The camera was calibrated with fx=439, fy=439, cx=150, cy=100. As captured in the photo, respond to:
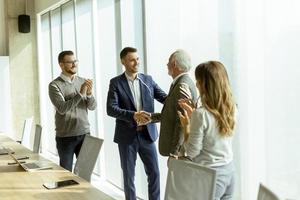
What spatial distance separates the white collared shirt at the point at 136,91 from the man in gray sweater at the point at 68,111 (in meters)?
0.49

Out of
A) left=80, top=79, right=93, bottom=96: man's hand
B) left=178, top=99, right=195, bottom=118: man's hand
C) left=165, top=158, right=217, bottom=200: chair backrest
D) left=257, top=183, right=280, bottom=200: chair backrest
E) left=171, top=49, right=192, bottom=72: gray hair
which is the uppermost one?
left=171, top=49, right=192, bottom=72: gray hair

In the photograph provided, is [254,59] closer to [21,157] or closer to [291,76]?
[291,76]

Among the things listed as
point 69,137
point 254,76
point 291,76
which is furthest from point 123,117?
point 291,76

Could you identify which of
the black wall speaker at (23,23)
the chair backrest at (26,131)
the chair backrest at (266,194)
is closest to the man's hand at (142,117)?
the chair backrest at (266,194)

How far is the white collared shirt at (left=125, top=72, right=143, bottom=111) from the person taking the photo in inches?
156

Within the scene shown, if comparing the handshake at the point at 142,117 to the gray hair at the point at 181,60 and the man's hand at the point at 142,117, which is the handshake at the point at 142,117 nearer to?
the man's hand at the point at 142,117

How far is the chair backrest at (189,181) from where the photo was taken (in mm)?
2084

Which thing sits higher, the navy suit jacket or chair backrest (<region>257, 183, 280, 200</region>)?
the navy suit jacket

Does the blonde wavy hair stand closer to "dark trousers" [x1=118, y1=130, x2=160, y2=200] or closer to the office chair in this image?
"dark trousers" [x1=118, y1=130, x2=160, y2=200]

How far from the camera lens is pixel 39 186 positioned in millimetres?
2809

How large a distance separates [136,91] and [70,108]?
2.32ft

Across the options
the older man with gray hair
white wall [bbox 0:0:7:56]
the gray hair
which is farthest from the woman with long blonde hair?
white wall [bbox 0:0:7:56]

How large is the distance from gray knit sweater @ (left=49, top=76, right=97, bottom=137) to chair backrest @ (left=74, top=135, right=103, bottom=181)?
0.84 m

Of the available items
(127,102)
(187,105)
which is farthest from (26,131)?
(187,105)
